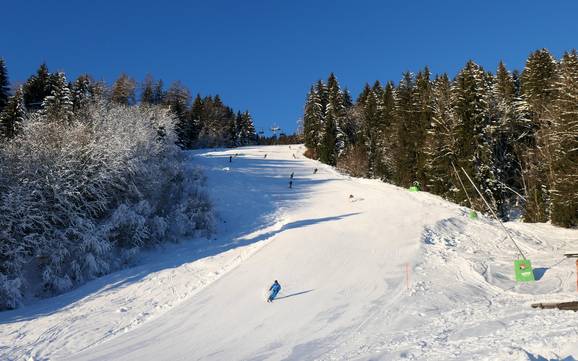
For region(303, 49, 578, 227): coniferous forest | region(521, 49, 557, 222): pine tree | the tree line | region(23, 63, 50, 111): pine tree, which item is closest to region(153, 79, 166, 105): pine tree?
the tree line

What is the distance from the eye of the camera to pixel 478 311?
1361cm

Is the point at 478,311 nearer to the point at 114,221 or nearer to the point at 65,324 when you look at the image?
the point at 65,324

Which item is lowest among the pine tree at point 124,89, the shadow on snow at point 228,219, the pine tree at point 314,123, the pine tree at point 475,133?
the shadow on snow at point 228,219

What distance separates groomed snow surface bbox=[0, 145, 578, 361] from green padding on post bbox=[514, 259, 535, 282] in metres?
0.42

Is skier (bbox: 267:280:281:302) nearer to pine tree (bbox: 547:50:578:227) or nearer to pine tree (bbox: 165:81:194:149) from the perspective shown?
pine tree (bbox: 547:50:578:227)

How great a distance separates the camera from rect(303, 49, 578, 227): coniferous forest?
29.0m

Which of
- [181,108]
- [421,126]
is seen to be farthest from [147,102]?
[421,126]

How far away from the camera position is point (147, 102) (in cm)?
6381

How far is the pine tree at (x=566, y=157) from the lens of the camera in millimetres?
26562

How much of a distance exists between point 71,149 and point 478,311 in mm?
20722

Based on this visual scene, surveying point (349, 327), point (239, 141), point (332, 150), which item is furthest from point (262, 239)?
point (239, 141)

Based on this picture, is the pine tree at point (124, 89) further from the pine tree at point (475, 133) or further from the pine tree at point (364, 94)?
the pine tree at point (475, 133)

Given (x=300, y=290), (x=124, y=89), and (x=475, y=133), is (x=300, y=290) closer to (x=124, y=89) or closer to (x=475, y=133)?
(x=475, y=133)

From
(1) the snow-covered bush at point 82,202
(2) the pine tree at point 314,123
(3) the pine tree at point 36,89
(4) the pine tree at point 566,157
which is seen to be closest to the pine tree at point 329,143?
(2) the pine tree at point 314,123
